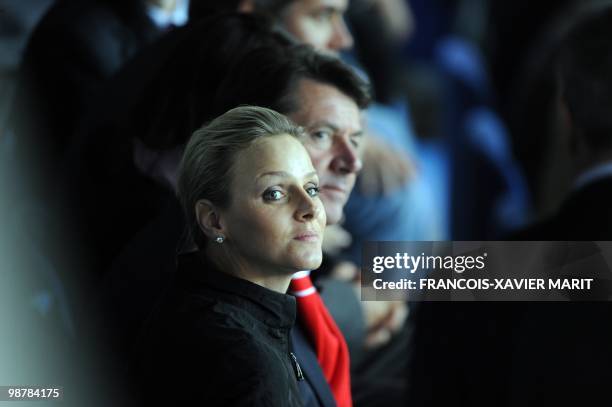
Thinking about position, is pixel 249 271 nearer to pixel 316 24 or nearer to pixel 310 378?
pixel 310 378

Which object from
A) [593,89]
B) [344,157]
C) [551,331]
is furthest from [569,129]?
[344,157]

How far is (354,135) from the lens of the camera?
1.04 meters

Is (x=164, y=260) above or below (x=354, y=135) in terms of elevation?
below

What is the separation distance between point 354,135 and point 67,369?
46 centimetres

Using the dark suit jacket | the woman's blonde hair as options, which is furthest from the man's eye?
the dark suit jacket

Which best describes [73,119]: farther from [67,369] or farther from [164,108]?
[67,369]

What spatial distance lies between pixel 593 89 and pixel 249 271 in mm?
744

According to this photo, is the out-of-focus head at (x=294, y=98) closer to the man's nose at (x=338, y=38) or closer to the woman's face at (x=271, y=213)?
the woman's face at (x=271, y=213)

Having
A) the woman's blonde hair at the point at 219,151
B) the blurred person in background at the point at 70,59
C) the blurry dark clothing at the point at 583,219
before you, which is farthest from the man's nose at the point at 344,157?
the blurred person in background at the point at 70,59

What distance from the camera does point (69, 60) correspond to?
4.45 feet

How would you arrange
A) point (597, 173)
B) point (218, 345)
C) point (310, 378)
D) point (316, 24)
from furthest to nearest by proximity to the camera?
point (316, 24), point (597, 173), point (310, 378), point (218, 345)

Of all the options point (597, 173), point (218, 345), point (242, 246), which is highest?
point (597, 173)

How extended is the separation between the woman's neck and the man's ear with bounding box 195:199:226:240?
2 centimetres

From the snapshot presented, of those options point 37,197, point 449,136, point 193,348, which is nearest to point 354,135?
point 193,348
